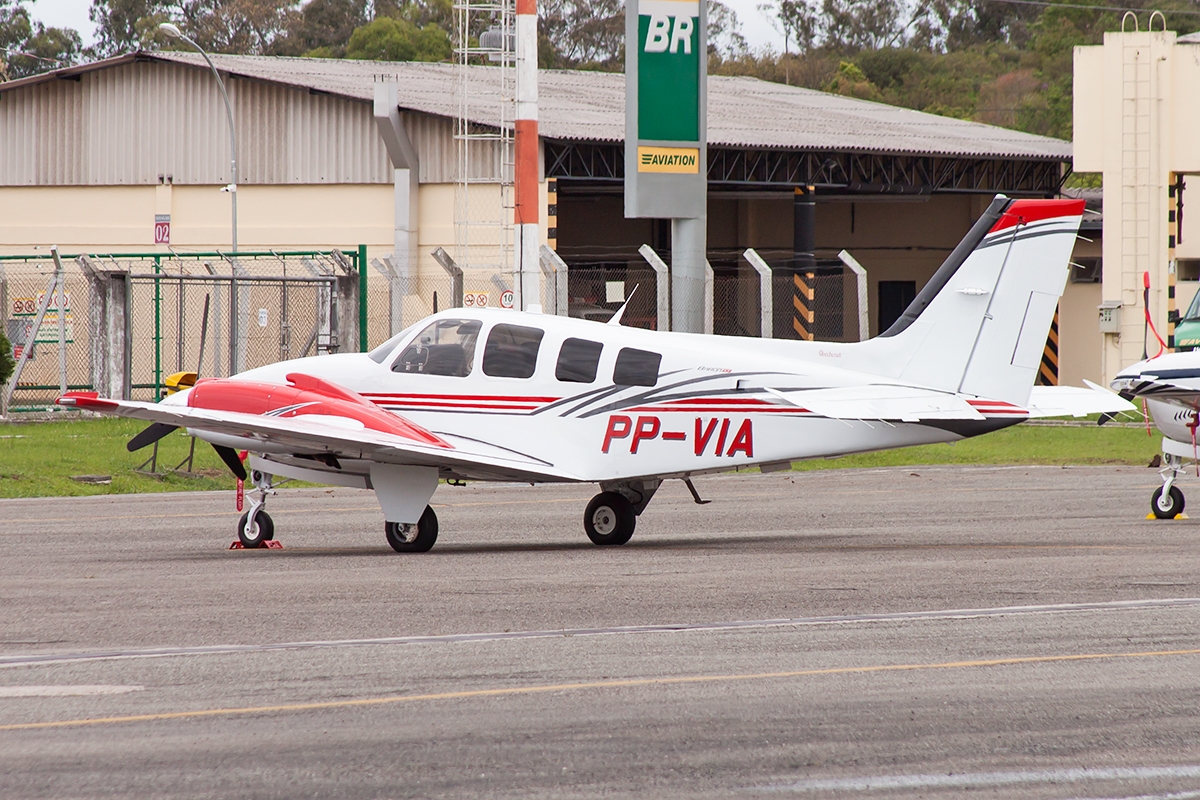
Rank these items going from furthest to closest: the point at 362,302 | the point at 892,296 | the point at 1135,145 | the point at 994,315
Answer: the point at 892,296
the point at 1135,145
the point at 362,302
the point at 994,315

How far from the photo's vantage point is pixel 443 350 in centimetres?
1375

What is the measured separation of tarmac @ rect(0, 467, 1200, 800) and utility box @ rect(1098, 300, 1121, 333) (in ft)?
74.2

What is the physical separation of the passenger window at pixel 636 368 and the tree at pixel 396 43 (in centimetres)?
7089

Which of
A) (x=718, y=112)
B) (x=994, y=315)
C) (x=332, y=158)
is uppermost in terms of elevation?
(x=718, y=112)

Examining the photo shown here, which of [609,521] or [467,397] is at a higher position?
[467,397]

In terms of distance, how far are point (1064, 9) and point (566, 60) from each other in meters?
32.4

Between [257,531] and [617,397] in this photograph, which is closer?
[617,397]

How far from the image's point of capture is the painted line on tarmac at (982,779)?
18.5 ft

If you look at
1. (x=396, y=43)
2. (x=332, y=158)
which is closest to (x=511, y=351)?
(x=332, y=158)

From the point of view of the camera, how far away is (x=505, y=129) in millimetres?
38281

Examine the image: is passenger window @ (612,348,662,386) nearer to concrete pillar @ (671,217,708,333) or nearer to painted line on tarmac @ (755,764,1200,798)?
painted line on tarmac @ (755,764,1200,798)

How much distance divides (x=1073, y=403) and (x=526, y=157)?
14.6m

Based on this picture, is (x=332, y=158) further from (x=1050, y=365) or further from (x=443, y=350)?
(x=443, y=350)

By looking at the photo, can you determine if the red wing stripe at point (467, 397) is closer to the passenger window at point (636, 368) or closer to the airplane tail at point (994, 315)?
the passenger window at point (636, 368)
